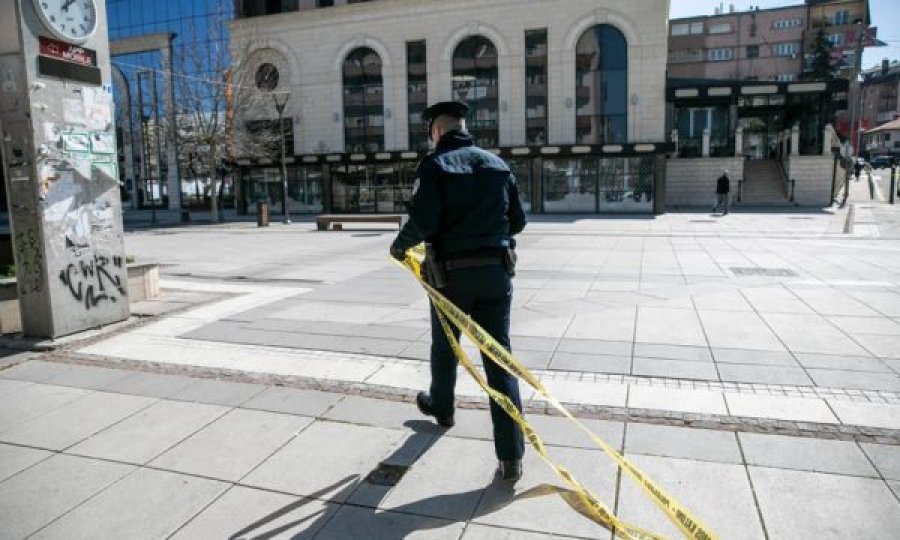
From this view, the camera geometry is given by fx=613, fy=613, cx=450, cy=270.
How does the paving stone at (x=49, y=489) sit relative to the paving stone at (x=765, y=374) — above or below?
below

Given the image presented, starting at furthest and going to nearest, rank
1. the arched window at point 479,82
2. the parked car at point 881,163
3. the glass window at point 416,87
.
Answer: the parked car at point 881,163, the glass window at point 416,87, the arched window at point 479,82

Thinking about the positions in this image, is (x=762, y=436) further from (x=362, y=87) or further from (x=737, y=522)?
(x=362, y=87)

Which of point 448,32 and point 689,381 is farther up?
point 448,32

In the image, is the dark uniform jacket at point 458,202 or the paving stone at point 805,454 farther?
the paving stone at point 805,454

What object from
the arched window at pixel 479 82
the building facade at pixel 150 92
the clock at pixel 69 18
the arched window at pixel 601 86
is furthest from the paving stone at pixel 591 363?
the building facade at pixel 150 92

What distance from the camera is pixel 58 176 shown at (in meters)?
6.17

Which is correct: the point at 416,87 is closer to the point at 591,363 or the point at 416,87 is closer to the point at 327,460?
the point at 591,363

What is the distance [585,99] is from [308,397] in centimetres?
2706

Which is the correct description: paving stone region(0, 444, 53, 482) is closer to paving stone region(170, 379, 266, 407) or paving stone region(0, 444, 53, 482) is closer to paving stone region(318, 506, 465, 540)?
paving stone region(170, 379, 266, 407)

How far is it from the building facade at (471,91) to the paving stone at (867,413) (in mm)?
24487

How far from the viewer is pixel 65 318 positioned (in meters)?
6.39

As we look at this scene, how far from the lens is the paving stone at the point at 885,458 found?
345 centimetres

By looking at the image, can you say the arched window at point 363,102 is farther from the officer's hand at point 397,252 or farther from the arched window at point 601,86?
the officer's hand at point 397,252

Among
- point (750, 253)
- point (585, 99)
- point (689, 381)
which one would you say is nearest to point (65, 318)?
point (689, 381)
